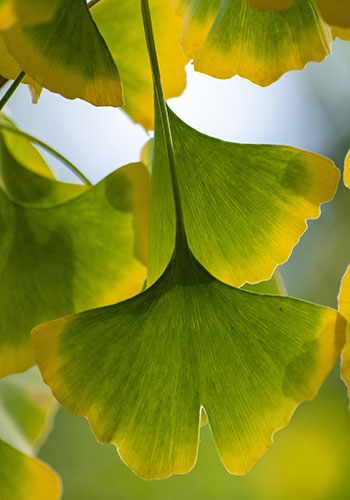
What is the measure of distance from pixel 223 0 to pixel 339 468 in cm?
163

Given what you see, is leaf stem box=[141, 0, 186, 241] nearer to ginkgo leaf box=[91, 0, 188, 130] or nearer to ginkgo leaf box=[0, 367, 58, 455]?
ginkgo leaf box=[91, 0, 188, 130]

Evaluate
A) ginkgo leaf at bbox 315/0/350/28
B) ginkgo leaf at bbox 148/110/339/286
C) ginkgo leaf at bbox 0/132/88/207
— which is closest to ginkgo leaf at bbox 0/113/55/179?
ginkgo leaf at bbox 0/132/88/207

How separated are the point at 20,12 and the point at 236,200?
16 cm

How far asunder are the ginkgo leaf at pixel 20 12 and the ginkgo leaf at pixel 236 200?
4.2 inches

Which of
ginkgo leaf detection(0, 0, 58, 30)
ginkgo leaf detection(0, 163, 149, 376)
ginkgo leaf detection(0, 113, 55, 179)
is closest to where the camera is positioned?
ginkgo leaf detection(0, 0, 58, 30)

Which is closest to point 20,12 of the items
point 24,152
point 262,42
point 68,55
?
point 68,55

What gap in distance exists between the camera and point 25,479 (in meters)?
0.34

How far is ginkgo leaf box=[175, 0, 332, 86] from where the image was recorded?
0.31 m

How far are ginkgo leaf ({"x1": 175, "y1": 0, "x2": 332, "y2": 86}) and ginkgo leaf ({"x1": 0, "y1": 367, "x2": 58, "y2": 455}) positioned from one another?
304 mm

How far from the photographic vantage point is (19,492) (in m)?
0.34

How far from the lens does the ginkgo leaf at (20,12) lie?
0.26 m

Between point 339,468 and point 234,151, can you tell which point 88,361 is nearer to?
point 234,151

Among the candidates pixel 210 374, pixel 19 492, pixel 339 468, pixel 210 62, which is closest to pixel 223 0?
Result: pixel 210 62

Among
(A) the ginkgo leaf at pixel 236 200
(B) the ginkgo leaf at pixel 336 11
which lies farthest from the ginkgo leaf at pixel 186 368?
(B) the ginkgo leaf at pixel 336 11
